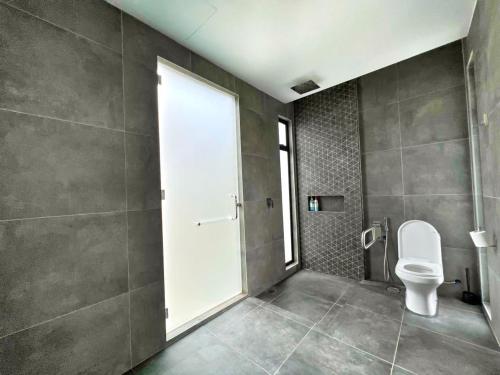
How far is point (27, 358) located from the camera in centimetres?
109

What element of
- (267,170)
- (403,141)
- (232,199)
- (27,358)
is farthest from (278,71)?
(27,358)

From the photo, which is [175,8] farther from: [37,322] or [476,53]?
A: [476,53]

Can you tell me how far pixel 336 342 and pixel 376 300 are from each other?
2.95 feet

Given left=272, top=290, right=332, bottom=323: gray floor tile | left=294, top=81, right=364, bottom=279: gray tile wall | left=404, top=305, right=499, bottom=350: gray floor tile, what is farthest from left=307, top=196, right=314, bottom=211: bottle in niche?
left=404, top=305, right=499, bottom=350: gray floor tile

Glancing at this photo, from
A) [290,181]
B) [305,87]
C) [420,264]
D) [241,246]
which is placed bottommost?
[420,264]

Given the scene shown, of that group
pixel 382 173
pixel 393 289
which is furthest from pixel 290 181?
pixel 393 289

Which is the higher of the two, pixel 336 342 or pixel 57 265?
pixel 57 265

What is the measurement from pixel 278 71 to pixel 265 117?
2.05 feet

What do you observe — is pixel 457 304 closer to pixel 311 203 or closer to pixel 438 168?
pixel 438 168

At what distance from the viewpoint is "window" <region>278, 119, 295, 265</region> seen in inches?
127

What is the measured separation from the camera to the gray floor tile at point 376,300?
2.04 meters

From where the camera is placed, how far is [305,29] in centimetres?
172

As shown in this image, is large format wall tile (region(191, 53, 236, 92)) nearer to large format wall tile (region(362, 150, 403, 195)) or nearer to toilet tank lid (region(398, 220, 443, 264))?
large format wall tile (region(362, 150, 403, 195))

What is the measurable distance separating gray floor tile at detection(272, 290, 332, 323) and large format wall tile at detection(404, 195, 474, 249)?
1.44m
